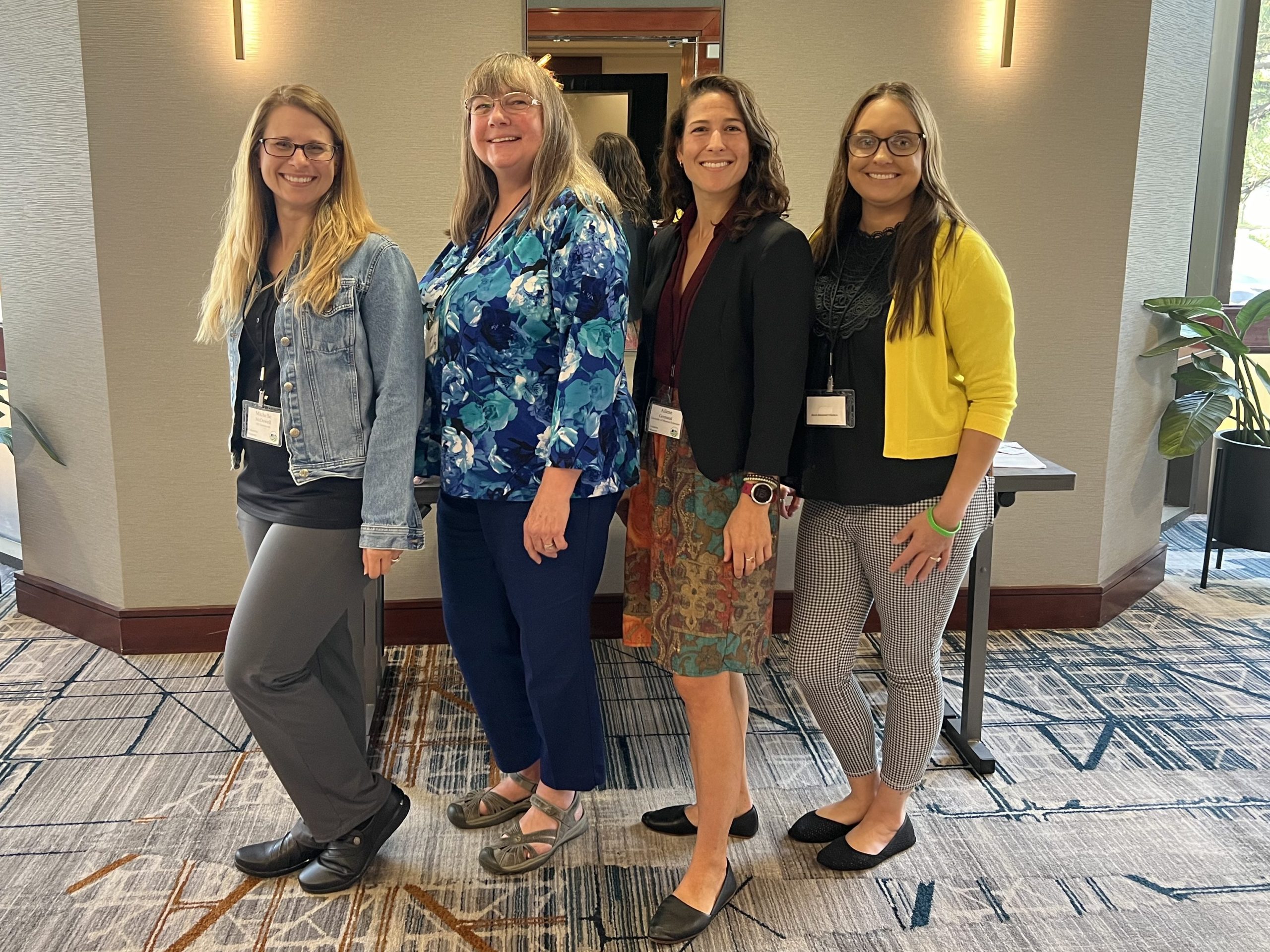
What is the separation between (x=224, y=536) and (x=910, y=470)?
2295mm

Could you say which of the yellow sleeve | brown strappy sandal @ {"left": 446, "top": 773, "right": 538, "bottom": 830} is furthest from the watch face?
brown strappy sandal @ {"left": 446, "top": 773, "right": 538, "bottom": 830}

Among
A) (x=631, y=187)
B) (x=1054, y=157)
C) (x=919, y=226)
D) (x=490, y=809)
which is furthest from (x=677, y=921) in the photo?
(x=1054, y=157)

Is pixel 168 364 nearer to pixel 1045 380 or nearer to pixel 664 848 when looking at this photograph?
pixel 664 848

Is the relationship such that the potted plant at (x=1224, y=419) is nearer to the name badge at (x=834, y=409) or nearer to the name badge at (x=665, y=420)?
the name badge at (x=834, y=409)

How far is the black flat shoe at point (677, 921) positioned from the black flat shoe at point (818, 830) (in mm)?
346

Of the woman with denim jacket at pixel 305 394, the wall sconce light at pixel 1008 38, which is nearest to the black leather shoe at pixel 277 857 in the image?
the woman with denim jacket at pixel 305 394

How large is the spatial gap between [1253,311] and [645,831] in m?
3.22

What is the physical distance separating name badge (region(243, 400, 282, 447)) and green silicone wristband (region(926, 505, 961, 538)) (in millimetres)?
1245

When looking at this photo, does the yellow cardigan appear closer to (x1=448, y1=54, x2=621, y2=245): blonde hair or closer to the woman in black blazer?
the woman in black blazer

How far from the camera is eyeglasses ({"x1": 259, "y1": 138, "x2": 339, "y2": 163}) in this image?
1.90m

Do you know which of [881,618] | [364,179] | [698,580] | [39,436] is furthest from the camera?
[39,436]

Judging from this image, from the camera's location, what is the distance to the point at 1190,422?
367cm

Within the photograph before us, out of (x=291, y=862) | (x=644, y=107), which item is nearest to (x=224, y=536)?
(x=291, y=862)

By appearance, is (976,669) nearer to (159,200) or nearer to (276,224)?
(276,224)
